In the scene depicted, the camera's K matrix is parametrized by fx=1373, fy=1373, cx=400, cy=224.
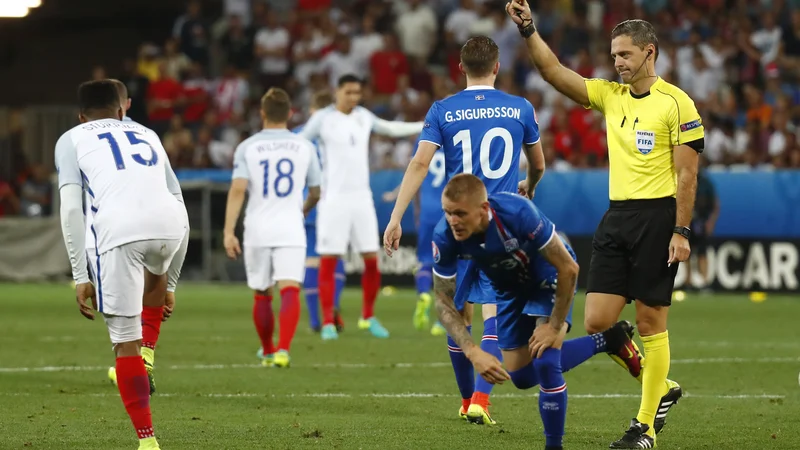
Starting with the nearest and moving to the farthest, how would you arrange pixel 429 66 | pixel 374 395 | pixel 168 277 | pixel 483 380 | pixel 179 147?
pixel 168 277 < pixel 483 380 < pixel 374 395 < pixel 179 147 < pixel 429 66

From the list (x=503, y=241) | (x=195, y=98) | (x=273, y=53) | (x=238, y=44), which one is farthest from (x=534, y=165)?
(x=238, y=44)

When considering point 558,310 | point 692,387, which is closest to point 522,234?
point 558,310

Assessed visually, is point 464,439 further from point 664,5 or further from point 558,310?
point 664,5

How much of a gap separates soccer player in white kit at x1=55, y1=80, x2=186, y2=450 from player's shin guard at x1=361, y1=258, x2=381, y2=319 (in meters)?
7.36

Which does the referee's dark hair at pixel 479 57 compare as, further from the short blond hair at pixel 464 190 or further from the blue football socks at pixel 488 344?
the short blond hair at pixel 464 190

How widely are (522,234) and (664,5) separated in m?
19.4

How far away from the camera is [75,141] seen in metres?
7.06

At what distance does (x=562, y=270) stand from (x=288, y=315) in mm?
5316

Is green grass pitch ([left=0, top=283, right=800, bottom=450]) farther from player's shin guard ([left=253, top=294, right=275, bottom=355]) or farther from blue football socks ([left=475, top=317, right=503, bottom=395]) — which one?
player's shin guard ([left=253, top=294, right=275, bottom=355])

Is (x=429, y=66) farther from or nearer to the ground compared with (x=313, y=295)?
farther from the ground

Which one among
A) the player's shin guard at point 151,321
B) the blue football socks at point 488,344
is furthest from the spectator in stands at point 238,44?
the blue football socks at point 488,344

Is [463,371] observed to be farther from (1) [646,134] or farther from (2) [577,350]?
(1) [646,134]

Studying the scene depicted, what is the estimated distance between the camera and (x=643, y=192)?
7.58m

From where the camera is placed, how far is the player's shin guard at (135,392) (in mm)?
6828
